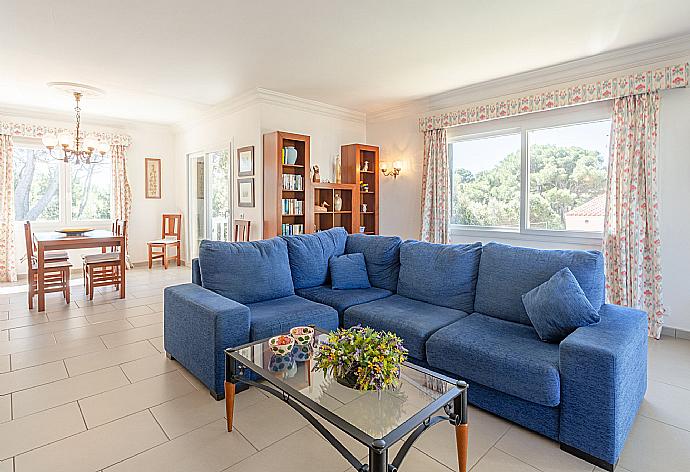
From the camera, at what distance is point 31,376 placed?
9.02ft

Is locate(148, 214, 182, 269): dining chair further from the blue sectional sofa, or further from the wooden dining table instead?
the blue sectional sofa

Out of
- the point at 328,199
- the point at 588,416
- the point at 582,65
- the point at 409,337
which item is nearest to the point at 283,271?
the point at 409,337

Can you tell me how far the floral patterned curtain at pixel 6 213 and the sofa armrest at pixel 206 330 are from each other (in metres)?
4.87

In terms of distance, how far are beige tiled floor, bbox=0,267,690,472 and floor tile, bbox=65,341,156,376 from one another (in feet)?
0.05

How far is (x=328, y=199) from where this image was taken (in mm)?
5980

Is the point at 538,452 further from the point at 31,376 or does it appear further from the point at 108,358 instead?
the point at 31,376

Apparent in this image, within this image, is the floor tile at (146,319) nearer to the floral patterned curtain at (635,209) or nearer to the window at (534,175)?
the window at (534,175)

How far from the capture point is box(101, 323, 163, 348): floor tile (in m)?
3.42

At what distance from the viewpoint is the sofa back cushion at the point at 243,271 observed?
298 centimetres

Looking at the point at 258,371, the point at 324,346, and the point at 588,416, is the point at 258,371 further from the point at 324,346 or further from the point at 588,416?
the point at 588,416

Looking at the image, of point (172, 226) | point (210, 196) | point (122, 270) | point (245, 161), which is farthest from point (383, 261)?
point (172, 226)

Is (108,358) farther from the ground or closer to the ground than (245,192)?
closer to the ground

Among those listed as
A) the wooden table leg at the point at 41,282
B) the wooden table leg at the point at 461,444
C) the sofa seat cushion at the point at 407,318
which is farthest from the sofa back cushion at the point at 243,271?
the wooden table leg at the point at 41,282

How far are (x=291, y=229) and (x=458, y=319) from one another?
3159mm
